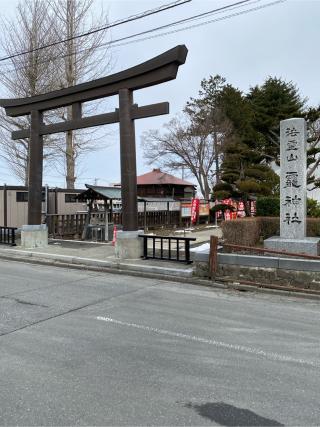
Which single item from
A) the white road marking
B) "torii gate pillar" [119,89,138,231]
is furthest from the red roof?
the white road marking

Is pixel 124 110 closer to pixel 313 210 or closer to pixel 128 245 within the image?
pixel 128 245

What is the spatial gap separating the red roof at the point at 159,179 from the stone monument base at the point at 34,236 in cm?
2824

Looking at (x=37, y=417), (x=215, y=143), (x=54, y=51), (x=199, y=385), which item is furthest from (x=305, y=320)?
(x=215, y=143)

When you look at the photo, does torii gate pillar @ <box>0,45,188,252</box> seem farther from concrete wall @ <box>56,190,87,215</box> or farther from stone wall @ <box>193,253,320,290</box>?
concrete wall @ <box>56,190,87,215</box>

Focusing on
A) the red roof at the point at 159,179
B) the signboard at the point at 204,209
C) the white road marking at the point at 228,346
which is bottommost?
the white road marking at the point at 228,346

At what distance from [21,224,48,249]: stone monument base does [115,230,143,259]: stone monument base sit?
385cm

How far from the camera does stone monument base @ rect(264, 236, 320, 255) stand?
9547 millimetres

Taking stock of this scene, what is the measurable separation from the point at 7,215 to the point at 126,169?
9.02 metres

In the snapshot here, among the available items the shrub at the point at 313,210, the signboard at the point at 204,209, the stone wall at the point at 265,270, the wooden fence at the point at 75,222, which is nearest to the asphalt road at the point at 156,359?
the stone wall at the point at 265,270

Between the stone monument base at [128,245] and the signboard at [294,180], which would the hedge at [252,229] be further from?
the stone monument base at [128,245]

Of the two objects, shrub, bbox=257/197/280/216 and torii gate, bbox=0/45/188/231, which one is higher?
torii gate, bbox=0/45/188/231

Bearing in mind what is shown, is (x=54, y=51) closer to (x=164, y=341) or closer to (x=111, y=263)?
(x=111, y=263)

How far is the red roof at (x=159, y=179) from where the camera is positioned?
Result: 42406 millimetres

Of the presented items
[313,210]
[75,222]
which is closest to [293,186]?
[313,210]
